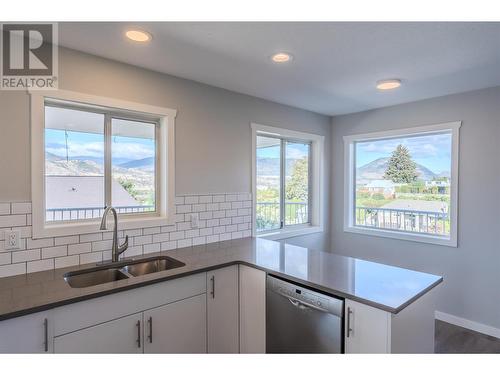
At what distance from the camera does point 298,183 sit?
13.0 ft

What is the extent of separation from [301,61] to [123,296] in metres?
2.02

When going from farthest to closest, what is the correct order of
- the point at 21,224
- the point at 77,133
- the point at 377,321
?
the point at 77,133 < the point at 21,224 < the point at 377,321

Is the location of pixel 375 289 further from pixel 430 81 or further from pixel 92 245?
pixel 430 81

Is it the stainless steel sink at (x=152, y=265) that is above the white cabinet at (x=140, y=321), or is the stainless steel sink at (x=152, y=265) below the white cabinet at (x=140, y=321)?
above

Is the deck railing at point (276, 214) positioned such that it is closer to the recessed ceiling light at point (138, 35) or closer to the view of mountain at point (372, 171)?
the view of mountain at point (372, 171)

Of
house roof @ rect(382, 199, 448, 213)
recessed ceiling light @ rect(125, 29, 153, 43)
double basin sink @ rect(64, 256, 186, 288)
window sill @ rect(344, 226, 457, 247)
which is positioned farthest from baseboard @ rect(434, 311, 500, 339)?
recessed ceiling light @ rect(125, 29, 153, 43)

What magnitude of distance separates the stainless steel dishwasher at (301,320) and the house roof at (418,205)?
93.0 inches

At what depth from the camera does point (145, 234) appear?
7.82 ft

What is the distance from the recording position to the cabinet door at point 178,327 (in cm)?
181

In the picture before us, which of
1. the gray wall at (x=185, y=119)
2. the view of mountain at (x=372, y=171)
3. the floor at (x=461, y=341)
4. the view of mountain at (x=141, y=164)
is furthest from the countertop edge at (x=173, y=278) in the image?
the view of mountain at (x=372, y=171)

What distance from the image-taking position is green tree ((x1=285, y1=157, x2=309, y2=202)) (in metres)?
3.85

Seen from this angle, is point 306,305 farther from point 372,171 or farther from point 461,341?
point 372,171
